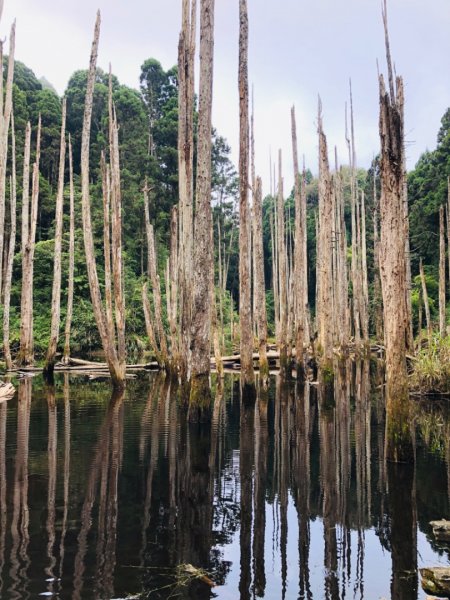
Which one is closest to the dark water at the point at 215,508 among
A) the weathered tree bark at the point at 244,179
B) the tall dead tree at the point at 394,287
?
the tall dead tree at the point at 394,287

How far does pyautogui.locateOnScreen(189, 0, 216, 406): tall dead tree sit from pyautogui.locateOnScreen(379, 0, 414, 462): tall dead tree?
321cm

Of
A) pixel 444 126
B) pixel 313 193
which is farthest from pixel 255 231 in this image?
pixel 313 193

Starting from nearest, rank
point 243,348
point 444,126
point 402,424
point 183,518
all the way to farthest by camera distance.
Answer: point 183,518 → point 402,424 → point 243,348 → point 444,126

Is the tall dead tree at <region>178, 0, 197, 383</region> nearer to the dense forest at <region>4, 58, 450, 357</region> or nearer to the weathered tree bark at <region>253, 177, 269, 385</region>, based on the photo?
the weathered tree bark at <region>253, 177, 269, 385</region>

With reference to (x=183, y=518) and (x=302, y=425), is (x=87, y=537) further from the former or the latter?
(x=302, y=425)

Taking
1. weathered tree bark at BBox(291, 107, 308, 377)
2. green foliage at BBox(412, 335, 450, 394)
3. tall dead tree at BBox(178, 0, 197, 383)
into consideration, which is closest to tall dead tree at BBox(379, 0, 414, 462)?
tall dead tree at BBox(178, 0, 197, 383)

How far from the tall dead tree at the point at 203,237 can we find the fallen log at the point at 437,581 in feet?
18.2

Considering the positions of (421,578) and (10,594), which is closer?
(10,594)

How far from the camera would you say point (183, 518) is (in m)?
4.42

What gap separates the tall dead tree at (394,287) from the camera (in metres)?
6.16

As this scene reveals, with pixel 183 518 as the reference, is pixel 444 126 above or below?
above

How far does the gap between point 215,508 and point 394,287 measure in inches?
128

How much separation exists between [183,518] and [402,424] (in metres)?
2.97

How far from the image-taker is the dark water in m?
3.33
